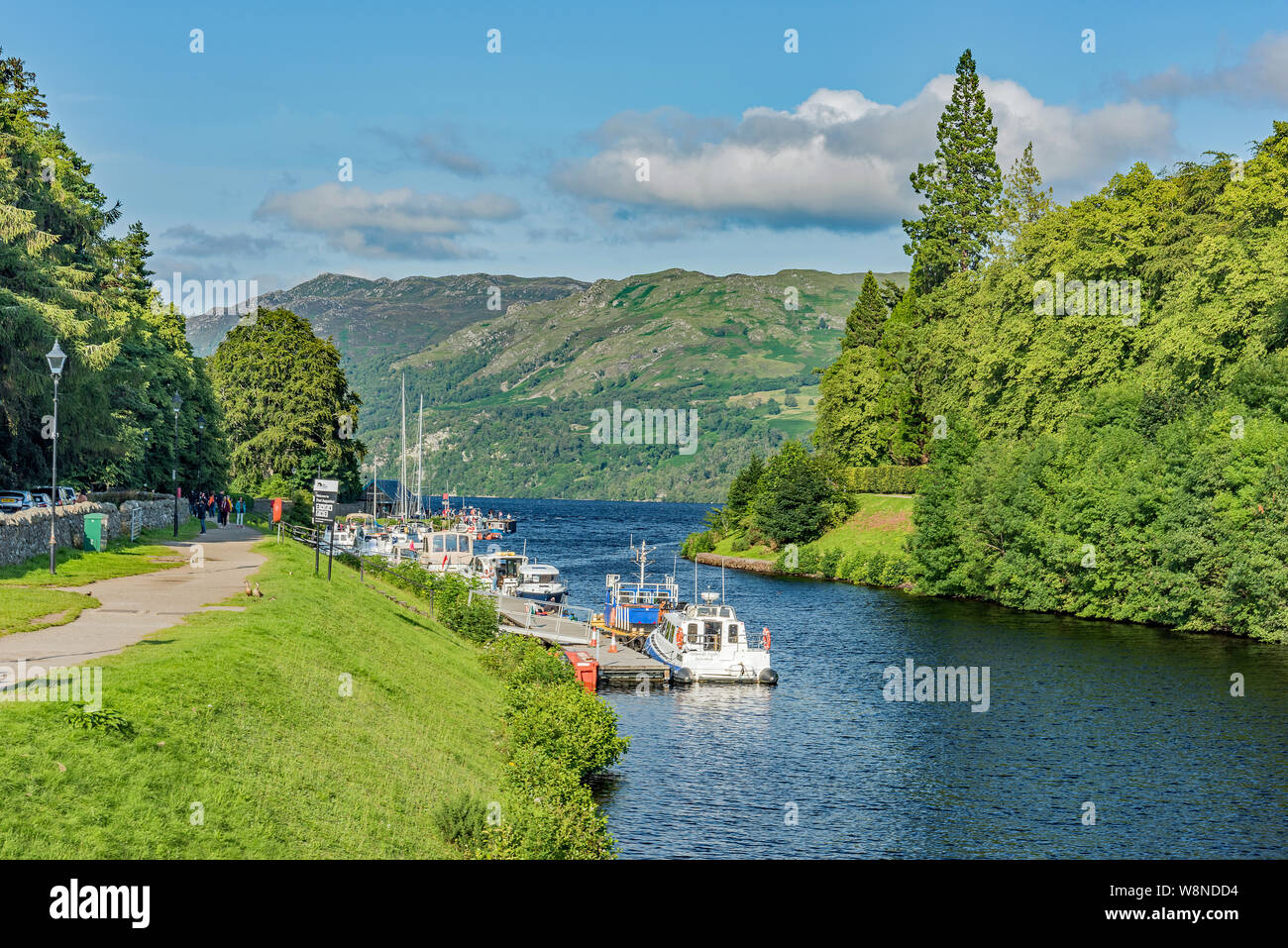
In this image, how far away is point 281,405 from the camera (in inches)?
4483

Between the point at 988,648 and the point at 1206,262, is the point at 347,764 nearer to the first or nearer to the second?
the point at 988,648

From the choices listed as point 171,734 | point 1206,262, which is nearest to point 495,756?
point 171,734

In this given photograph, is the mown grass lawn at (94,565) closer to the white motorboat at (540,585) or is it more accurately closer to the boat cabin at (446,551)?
the white motorboat at (540,585)

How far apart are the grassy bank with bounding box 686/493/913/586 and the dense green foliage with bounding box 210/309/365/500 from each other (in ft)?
160

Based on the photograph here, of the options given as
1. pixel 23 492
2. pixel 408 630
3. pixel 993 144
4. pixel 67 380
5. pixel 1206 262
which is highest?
pixel 993 144

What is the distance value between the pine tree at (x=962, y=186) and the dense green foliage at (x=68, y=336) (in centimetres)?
7706

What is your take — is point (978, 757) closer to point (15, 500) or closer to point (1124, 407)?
point (15, 500)

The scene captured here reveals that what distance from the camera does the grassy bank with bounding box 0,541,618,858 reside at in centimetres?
1592

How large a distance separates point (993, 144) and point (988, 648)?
7492 centimetres

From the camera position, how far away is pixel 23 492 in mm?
51250

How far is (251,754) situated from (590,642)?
133ft

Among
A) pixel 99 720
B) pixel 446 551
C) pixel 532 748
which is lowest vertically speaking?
pixel 532 748

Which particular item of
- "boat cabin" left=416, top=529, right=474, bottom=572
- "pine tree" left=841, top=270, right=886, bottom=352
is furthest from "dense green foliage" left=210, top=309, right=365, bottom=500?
"pine tree" left=841, top=270, right=886, bottom=352

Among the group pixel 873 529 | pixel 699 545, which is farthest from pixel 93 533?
pixel 699 545
